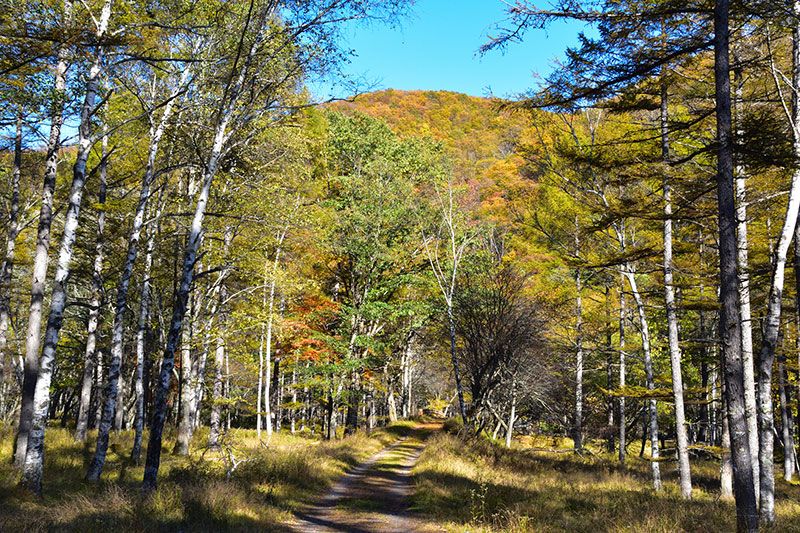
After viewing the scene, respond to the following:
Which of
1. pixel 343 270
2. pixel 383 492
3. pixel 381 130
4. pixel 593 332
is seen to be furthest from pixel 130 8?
pixel 593 332

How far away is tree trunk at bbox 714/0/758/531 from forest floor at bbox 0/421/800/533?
57.9 inches

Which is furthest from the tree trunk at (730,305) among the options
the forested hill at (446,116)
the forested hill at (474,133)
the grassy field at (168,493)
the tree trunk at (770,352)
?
the forested hill at (446,116)

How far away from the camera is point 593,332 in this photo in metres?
26.3

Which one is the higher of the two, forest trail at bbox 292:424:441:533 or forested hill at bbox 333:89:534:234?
forested hill at bbox 333:89:534:234

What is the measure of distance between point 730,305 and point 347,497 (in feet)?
30.0

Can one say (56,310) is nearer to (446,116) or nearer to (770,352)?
(770,352)

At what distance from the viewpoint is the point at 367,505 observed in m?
10.7

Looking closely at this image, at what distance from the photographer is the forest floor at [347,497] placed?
7.43m

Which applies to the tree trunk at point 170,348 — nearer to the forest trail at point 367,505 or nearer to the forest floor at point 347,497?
the forest floor at point 347,497

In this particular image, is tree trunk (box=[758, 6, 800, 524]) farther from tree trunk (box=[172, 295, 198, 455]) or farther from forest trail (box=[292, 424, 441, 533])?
tree trunk (box=[172, 295, 198, 455])

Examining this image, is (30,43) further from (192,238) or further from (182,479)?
(182,479)

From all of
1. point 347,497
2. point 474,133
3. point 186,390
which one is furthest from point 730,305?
point 474,133

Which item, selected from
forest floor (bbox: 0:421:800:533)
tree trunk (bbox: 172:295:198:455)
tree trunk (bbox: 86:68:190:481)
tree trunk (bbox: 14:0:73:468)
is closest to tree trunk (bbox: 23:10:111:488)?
tree trunk (bbox: 14:0:73:468)

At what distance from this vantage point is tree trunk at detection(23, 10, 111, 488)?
871 centimetres
